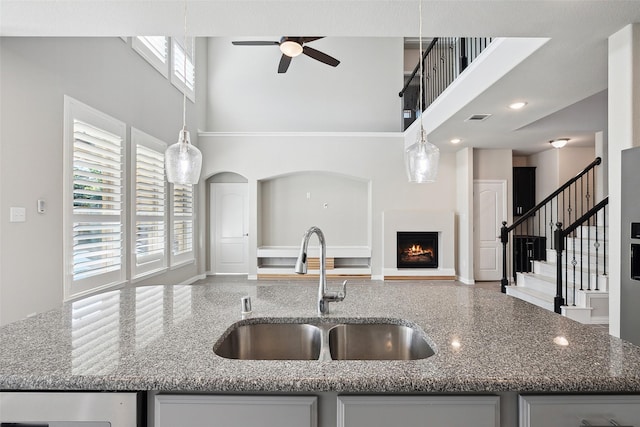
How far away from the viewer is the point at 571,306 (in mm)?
3818

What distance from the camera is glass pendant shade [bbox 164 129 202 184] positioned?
1.76 metres

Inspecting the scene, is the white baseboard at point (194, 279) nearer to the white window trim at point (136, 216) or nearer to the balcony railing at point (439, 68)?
the white window trim at point (136, 216)

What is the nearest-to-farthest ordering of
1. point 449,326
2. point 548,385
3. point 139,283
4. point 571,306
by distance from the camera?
point 548,385
point 449,326
point 571,306
point 139,283

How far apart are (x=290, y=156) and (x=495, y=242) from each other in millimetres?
4243

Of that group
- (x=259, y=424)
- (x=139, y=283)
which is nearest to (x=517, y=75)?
(x=259, y=424)

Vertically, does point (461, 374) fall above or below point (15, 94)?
below

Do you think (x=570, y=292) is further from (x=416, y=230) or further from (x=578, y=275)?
(x=416, y=230)

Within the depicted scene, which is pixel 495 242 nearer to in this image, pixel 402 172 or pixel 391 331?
pixel 402 172

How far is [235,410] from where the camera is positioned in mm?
942

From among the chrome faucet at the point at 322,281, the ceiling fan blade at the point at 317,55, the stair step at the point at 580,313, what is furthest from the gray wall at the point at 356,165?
the chrome faucet at the point at 322,281

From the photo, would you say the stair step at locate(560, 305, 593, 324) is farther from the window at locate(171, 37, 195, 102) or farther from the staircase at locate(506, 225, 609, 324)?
the window at locate(171, 37, 195, 102)

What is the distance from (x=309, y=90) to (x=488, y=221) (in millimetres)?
4517

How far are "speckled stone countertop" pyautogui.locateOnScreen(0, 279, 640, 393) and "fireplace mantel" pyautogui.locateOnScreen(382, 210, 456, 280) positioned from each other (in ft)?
16.5

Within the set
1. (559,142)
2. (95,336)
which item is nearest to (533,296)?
(559,142)
